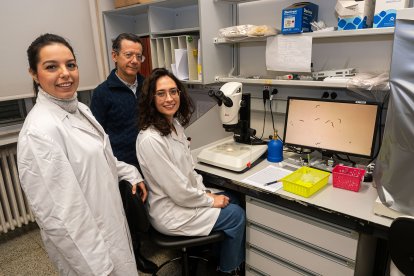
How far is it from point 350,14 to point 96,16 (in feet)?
7.23

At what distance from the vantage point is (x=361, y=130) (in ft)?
5.07

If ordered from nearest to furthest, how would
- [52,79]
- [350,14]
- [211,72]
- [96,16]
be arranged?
1. [52,79]
2. [350,14]
3. [211,72]
4. [96,16]

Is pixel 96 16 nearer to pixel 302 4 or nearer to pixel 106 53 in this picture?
pixel 106 53

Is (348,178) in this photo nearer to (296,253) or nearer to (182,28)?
(296,253)

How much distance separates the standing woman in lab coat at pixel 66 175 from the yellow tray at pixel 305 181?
0.79 metres

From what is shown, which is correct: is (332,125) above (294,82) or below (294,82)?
below

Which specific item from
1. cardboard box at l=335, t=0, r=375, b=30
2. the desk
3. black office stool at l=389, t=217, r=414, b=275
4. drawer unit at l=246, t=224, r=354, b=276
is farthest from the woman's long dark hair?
black office stool at l=389, t=217, r=414, b=275

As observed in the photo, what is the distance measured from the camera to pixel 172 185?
1.44 m

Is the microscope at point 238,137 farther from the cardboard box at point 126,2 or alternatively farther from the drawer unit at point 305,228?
the cardboard box at point 126,2

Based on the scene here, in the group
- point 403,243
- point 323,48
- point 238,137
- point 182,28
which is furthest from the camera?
point 182,28

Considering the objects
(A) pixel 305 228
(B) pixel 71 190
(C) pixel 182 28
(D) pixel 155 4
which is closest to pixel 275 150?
(A) pixel 305 228

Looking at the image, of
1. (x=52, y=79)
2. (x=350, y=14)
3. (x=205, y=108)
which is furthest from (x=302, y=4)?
(x=52, y=79)

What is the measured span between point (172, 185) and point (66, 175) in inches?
20.9

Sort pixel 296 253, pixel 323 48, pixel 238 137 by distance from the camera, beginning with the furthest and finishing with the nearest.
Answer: pixel 238 137
pixel 323 48
pixel 296 253
